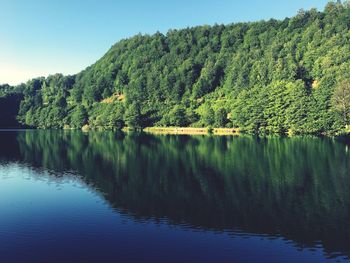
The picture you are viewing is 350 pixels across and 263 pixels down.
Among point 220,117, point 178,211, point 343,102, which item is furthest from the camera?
point 220,117

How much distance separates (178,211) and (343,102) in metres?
119

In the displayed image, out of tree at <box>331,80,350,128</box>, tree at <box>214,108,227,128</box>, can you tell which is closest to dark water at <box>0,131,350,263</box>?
tree at <box>331,80,350,128</box>

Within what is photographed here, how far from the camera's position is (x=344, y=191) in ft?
171

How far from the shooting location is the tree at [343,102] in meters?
142

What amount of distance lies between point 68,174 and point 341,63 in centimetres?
16479

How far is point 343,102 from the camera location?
5586 inches

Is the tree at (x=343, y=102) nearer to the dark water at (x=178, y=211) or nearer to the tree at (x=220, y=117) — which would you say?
the tree at (x=220, y=117)

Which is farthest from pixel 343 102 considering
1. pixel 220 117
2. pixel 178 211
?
pixel 178 211

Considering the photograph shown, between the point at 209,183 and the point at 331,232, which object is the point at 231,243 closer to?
the point at 331,232

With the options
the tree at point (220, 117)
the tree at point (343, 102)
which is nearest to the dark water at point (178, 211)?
the tree at point (343, 102)

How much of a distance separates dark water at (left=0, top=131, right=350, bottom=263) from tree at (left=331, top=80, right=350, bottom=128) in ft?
230

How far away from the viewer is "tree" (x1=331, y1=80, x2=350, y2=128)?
5571 inches

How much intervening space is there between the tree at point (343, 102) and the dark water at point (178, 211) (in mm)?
70037

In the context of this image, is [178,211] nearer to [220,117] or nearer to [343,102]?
[343,102]
